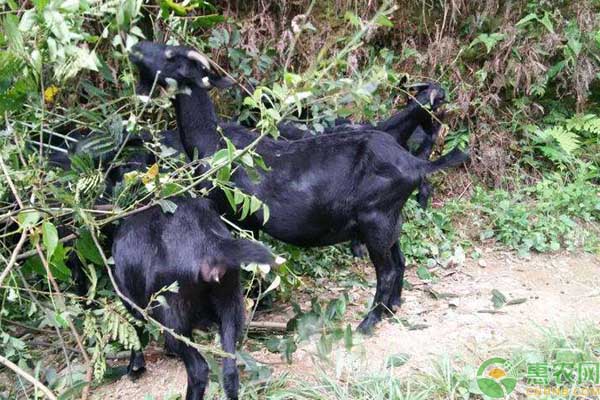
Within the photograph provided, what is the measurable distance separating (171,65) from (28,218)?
1526 millimetres

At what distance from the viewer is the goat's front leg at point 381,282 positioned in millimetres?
4113

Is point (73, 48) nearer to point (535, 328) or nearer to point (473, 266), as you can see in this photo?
point (535, 328)

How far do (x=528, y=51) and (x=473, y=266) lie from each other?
261 cm

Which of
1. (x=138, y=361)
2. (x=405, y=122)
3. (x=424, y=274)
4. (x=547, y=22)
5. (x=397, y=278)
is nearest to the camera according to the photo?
(x=138, y=361)

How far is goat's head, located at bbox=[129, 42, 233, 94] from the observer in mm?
3936

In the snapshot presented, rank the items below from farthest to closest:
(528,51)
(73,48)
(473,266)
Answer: (528,51) → (473,266) → (73,48)

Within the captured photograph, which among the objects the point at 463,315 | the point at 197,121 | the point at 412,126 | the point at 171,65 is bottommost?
the point at 463,315

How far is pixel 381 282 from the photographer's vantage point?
4.18 m

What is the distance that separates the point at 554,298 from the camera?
444 cm

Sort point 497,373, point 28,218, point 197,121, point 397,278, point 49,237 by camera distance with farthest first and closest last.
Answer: point 397,278, point 197,121, point 497,373, point 28,218, point 49,237

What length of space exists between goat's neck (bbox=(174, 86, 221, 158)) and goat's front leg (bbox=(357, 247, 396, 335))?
124 centimetres

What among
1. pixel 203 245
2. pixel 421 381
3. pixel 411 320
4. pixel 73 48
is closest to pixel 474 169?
pixel 411 320

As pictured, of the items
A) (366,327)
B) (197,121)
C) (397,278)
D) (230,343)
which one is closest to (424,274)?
(397,278)

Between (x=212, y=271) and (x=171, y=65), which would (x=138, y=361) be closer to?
(x=212, y=271)
